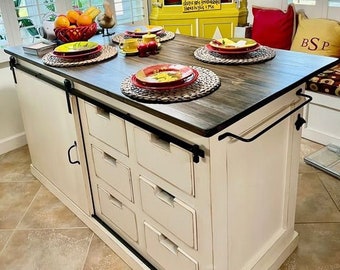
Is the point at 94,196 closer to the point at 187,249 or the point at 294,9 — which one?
the point at 187,249

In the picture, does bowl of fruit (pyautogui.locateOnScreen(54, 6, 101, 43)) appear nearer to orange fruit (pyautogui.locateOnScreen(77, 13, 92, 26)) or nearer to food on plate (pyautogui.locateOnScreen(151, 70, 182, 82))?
orange fruit (pyautogui.locateOnScreen(77, 13, 92, 26))

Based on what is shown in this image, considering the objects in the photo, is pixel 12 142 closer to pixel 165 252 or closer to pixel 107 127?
pixel 107 127

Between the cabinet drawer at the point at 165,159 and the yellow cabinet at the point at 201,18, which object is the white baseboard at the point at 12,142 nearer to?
the yellow cabinet at the point at 201,18

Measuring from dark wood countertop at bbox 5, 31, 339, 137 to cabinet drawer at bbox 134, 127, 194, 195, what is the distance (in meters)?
0.14

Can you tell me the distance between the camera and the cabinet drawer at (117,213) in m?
1.82

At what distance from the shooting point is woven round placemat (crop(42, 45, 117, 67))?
6.20ft

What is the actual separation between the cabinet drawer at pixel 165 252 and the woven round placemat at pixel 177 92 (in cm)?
61

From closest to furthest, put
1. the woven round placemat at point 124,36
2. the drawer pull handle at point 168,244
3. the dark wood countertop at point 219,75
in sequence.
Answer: the dark wood countertop at point 219,75 < the drawer pull handle at point 168,244 < the woven round placemat at point 124,36

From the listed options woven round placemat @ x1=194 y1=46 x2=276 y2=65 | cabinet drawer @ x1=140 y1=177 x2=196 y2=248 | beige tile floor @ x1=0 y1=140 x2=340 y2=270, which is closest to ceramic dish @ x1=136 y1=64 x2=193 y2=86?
woven round placemat @ x1=194 y1=46 x2=276 y2=65

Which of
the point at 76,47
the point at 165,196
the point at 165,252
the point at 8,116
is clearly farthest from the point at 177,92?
the point at 8,116

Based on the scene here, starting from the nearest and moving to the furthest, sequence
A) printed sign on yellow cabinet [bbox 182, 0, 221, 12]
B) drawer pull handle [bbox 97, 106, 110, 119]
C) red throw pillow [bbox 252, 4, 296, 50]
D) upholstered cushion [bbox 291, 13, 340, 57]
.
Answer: drawer pull handle [bbox 97, 106, 110, 119] < upholstered cushion [bbox 291, 13, 340, 57] < red throw pillow [bbox 252, 4, 296, 50] < printed sign on yellow cabinet [bbox 182, 0, 221, 12]

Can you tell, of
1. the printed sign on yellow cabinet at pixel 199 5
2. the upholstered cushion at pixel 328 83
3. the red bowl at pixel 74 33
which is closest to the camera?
the red bowl at pixel 74 33

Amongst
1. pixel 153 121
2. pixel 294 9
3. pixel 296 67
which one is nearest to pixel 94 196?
pixel 153 121

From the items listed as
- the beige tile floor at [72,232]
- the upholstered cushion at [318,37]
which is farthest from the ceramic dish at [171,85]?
the upholstered cushion at [318,37]
